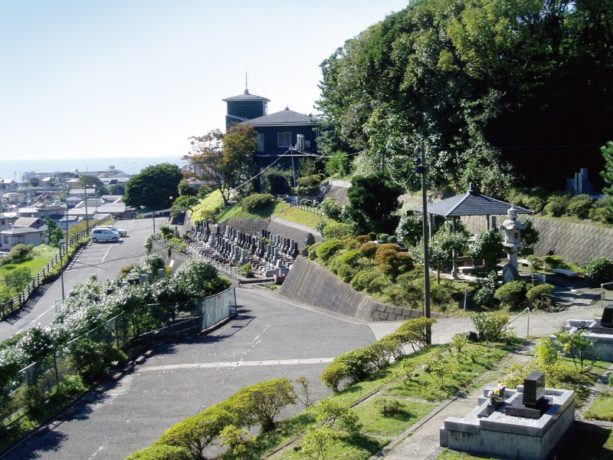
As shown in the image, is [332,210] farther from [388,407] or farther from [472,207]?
[388,407]

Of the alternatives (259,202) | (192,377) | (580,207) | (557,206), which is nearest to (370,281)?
(557,206)

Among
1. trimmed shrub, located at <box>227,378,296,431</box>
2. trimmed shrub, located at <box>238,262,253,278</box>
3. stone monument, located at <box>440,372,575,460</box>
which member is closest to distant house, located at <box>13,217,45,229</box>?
trimmed shrub, located at <box>238,262,253,278</box>

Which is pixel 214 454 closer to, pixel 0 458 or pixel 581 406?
pixel 0 458

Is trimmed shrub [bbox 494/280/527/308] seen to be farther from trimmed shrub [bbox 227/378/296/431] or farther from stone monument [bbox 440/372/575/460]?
trimmed shrub [bbox 227/378/296/431]

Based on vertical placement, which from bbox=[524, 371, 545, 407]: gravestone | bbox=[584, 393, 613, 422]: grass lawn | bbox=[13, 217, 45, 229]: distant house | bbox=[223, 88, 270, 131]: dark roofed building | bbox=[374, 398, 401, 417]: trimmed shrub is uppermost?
bbox=[223, 88, 270, 131]: dark roofed building

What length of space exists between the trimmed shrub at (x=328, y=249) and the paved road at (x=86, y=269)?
49.6 feet

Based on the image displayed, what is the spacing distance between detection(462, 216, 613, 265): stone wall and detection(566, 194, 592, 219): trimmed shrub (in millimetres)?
600

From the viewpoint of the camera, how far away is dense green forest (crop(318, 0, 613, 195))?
99.0 ft

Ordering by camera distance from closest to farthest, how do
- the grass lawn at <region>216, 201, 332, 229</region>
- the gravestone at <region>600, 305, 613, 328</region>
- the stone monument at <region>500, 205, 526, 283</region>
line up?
the gravestone at <region>600, 305, 613, 328</region>, the stone monument at <region>500, 205, 526, 283</region>, the grass lawn at <region>216, 201, 332, 229</region>

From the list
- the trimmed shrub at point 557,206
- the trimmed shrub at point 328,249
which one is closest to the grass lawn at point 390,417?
the trimmed shrub at point 557,206

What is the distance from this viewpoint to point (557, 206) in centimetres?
2777

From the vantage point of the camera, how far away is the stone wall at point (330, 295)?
24.5 meters

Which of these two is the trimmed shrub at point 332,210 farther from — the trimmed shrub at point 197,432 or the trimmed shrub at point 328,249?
the trimmed shrub at point 197,432

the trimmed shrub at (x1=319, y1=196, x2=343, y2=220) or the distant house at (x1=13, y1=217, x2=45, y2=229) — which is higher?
the trimmed shrub at (x1=319, y1=196, x2=343, y2=220)
